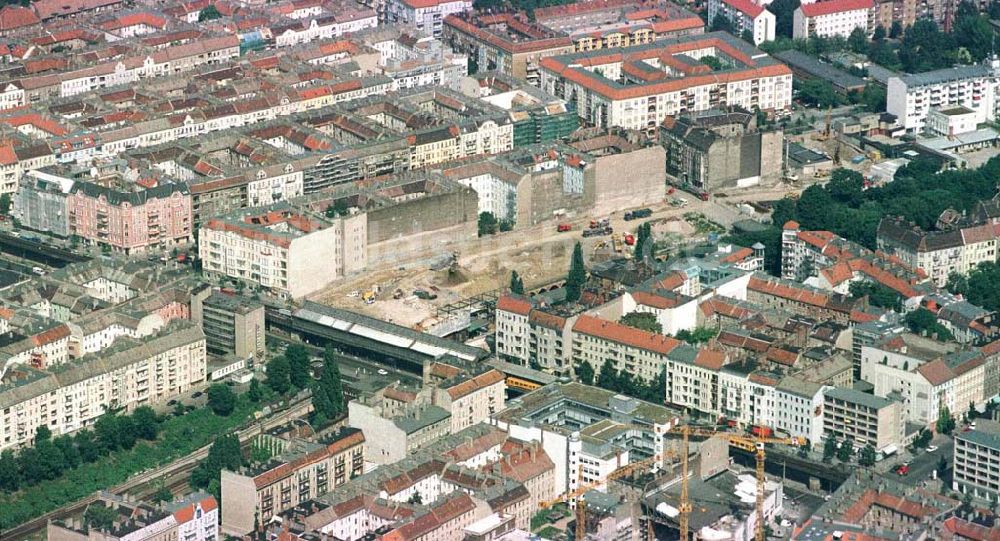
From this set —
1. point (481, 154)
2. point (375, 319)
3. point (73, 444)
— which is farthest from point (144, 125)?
point (73, 444)

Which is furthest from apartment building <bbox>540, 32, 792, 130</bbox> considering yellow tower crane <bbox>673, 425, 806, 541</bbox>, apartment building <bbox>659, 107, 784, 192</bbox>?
yellow tower crane <bbox>673, 425, 806, 541</bbox>

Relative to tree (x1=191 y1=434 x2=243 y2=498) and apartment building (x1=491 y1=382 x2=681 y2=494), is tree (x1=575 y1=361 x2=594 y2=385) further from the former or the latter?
tree (x1=191 y1=434 x2=243 y2=498)

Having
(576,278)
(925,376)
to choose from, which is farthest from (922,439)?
(576,278)

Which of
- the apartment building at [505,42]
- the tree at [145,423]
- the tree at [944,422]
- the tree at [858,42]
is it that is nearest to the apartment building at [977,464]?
the tree at [944,422]

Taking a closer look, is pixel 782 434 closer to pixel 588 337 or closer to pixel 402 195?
pixel 588 337

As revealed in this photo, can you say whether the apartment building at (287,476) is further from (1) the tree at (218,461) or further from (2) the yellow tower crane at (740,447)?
(2) the yellow tower crane at (740,447)
